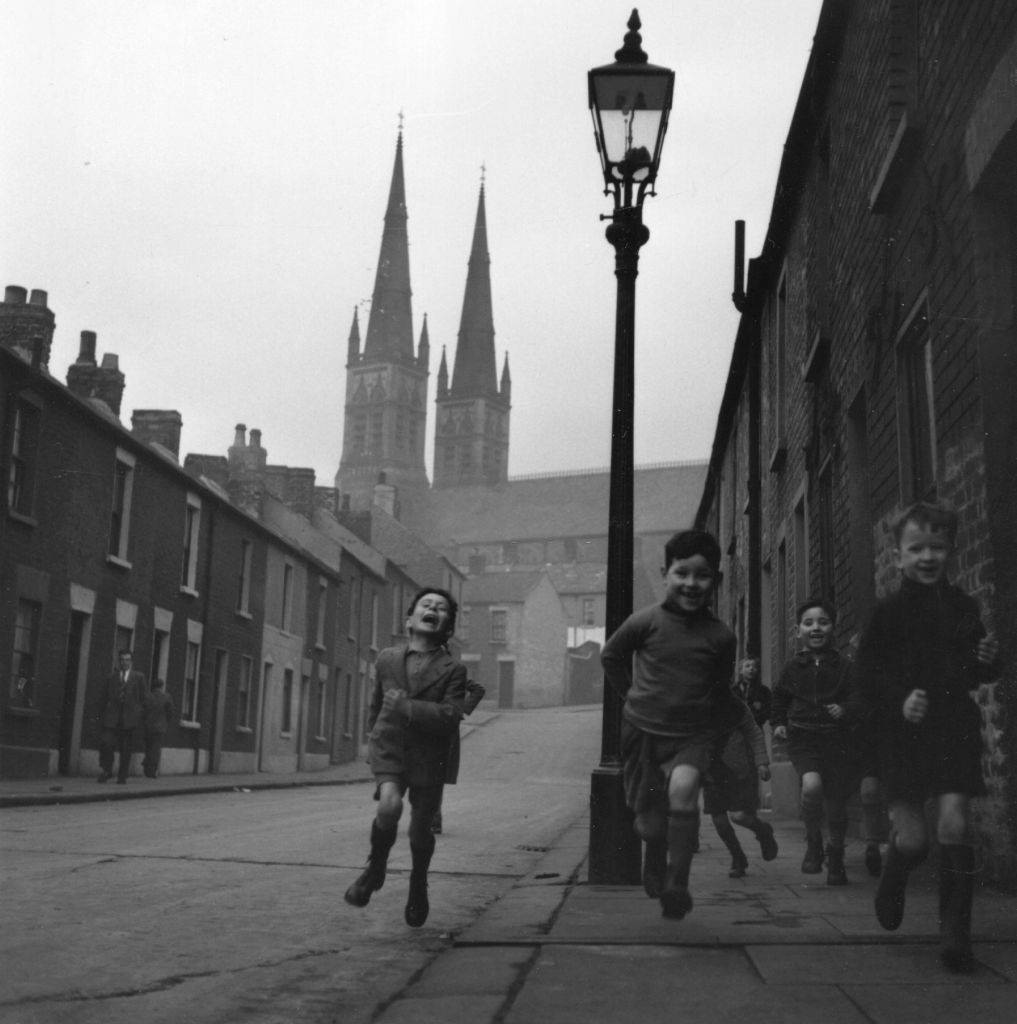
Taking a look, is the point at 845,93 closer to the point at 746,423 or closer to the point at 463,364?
the point at 746,423

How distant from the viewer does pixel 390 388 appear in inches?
4528

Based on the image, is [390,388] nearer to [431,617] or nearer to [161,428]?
[161,428]

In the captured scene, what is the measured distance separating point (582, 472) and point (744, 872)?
323 feet

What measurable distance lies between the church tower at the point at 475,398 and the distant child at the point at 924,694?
114 m

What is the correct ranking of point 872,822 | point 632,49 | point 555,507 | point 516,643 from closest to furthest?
point 872,822, point 632,49, point 516,643, point 555,507

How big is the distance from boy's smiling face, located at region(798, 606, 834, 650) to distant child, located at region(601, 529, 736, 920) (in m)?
2.07

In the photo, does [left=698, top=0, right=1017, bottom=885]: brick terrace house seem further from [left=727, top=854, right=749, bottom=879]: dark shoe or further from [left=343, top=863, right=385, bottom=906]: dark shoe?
[left=343, top=863, right=385, bottom=906]: dark shoe

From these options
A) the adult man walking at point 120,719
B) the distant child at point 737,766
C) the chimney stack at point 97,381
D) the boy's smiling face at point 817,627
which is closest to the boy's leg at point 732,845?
the boy's smiling face at point 817,627

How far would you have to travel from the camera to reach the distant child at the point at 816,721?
7133 millimetres

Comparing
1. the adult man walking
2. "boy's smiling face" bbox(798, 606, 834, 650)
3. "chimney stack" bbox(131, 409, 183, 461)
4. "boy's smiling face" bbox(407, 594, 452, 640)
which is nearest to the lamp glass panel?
"boy's smiling face" bbox(798, 606, 834, 650)

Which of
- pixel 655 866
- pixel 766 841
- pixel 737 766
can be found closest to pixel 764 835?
pixel 766 841

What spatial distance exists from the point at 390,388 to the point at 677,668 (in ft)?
365

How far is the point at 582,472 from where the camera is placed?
10538 cm

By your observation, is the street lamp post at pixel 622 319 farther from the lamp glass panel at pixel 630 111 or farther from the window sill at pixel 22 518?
the window sill at pixel 22 518
